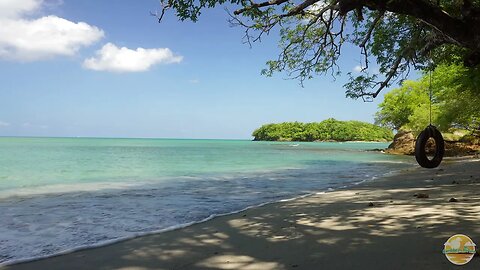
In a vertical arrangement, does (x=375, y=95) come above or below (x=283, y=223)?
above

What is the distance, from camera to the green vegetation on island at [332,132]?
15462cm

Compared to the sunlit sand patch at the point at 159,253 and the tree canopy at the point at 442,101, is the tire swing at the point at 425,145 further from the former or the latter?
the sunlit sand patch at the point at 159,253

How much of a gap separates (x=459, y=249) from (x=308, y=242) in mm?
1834

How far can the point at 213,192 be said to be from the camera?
12.5 m

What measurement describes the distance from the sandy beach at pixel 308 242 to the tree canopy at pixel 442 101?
5141 mm

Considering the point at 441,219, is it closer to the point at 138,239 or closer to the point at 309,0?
the point at 309,0

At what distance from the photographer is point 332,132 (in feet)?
507

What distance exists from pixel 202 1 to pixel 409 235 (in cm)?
548

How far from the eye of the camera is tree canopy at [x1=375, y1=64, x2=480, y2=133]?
20.6 meters

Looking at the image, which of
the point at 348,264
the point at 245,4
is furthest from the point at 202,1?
the point at 348,264

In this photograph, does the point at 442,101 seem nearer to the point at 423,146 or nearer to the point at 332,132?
the point at 423,146

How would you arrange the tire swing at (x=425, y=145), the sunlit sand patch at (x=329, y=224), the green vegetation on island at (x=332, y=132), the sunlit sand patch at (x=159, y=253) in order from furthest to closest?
the green vegetation on island at (x=332, y=132) → the tire swing at (x=425, y=145) → the sunlit sand patch at (x=329, y=224) → the sunlit sand patch at (x=159, y=253)

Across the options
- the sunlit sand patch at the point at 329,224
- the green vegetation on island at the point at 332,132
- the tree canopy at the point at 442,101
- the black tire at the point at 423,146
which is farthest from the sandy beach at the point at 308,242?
the green vegetation on island at the point at 332,132

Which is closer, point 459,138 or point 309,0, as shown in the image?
point 309,0
